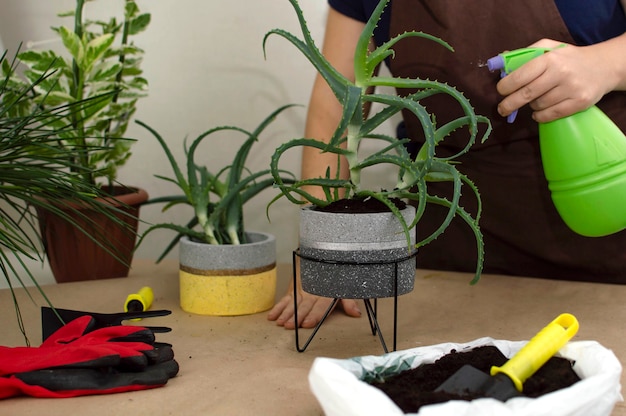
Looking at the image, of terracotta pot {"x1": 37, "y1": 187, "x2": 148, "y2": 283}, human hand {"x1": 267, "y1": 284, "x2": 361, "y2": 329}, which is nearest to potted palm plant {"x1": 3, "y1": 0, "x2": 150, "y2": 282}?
terracotta pot {"x1": 37, "y1": 187, "x2": 148, "y2": 283}

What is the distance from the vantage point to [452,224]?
1510 mm

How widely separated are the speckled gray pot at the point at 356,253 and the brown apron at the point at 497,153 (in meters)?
0.46

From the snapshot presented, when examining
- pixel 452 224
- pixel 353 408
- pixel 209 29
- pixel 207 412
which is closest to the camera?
pixel 353 408

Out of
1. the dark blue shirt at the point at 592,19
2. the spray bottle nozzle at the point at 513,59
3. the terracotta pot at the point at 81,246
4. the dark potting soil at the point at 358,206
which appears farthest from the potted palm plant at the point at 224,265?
the dark blue shirt at the point at 592,19

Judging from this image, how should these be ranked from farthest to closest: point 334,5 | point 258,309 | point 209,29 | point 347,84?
point 209,29
point 334,5
point 258,309
point 347,84

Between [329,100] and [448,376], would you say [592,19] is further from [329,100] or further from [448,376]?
[448,376]

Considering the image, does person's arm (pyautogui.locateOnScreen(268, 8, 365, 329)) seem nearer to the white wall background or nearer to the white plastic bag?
the white wall background

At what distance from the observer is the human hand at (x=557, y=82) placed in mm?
1060

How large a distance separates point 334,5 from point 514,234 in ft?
1.89

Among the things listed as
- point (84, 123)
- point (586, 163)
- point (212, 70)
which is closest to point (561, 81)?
point (586, 163)

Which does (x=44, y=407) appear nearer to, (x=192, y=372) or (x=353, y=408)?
(x=192, y=372)

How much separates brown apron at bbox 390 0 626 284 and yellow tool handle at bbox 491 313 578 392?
24.9 inches

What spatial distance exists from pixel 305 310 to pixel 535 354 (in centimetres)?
51

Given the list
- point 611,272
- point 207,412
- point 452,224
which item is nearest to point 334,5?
point 452,224
